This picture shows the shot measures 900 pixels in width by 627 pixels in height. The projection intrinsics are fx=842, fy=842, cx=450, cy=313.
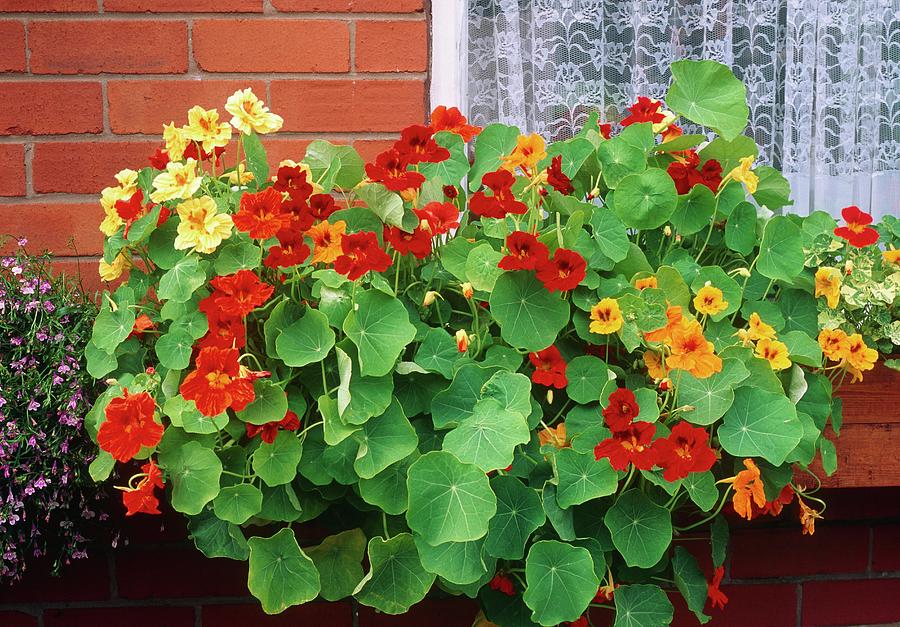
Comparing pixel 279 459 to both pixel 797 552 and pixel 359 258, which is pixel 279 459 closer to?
pixel 359 258

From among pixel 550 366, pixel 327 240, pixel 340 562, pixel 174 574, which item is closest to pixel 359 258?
pixel 327 240

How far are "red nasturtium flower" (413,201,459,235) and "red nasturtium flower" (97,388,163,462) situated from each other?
472mm

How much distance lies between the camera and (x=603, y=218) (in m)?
1.31

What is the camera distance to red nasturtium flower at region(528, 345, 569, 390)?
124 centimetres

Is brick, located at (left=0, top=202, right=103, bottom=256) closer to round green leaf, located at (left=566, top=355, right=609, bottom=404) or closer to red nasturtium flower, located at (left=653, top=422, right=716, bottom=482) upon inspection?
round green leaf, located at (left=566, top=355, right=609, bottom=404)

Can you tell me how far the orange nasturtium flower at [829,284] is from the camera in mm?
1377

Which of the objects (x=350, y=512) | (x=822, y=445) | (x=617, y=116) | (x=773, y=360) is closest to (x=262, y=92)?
(x=617, y=116)

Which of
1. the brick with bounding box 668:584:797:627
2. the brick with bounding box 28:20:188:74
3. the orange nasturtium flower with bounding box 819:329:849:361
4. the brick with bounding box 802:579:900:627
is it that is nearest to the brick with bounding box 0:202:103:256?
the brick with bounding box 28:20:188:74

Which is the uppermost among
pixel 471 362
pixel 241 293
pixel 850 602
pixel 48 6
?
pixel 48 6

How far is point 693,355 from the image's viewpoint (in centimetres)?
115

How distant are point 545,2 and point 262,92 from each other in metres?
0.65

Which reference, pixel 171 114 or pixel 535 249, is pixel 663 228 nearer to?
pixel 535 249

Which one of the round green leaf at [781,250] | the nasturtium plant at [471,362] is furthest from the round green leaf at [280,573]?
the round green leaf at [781,250]

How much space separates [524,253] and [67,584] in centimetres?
125
